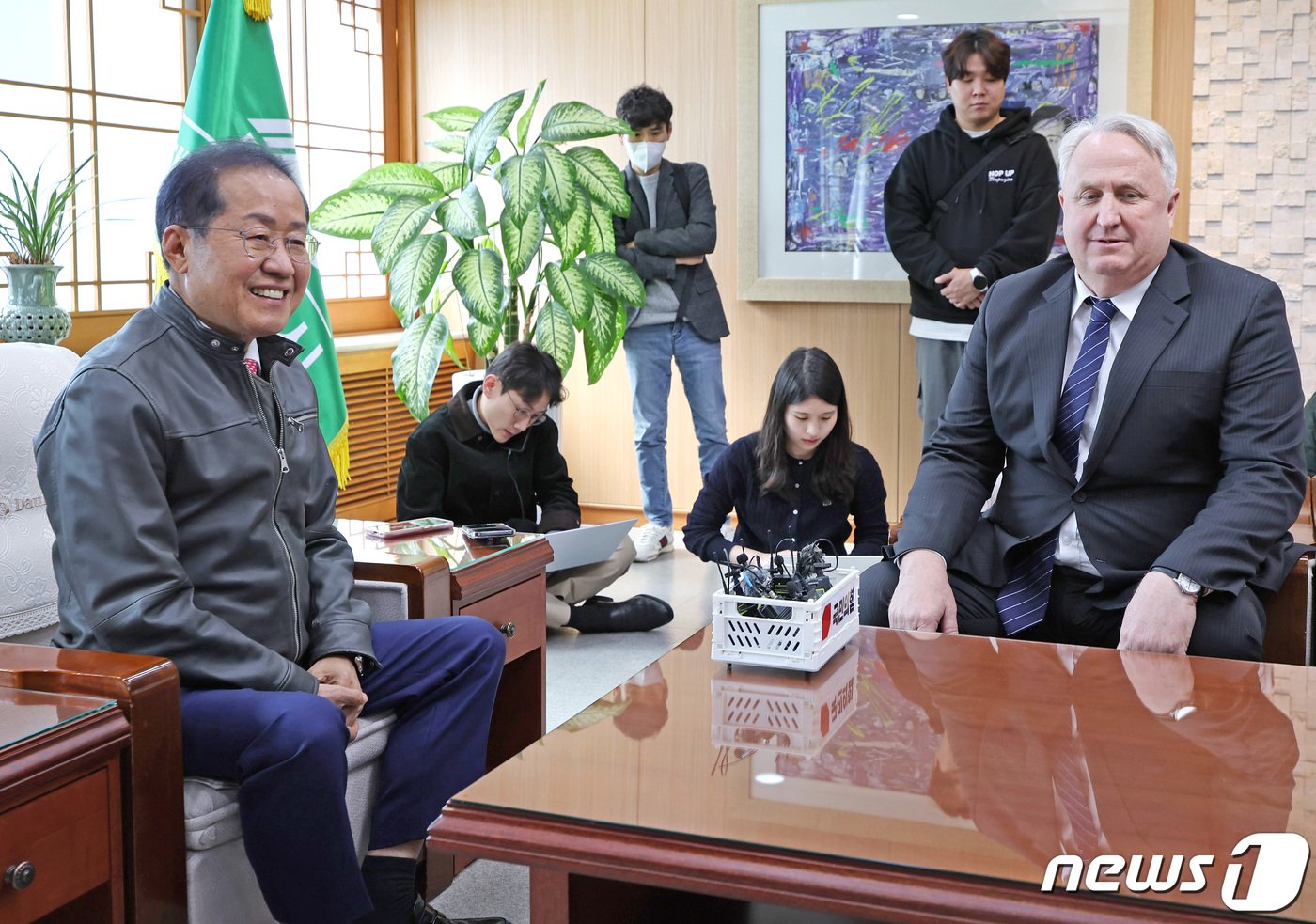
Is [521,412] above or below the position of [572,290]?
below

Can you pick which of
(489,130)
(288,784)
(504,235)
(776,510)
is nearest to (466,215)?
(504,235)

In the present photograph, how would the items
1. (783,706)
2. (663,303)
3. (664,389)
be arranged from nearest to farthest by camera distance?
(783,706) → (663,303) → (664,389)

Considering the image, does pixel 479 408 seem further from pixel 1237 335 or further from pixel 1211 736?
pixel 1211 736

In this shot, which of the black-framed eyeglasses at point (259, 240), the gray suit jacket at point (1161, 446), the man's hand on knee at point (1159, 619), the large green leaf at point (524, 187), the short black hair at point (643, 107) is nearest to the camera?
the black-framed eyeglasses at point (259, 240)

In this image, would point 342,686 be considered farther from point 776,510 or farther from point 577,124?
point 577,124

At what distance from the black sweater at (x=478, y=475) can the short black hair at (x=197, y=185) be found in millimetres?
1496

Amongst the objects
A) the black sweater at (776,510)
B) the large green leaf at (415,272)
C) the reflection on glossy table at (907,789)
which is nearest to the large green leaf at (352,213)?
the large green leaf at (415,272)

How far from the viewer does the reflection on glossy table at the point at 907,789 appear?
1232 mm

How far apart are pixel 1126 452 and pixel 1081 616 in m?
0.29

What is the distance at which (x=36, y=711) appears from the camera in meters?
1.54

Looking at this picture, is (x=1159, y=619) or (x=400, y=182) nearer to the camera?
(x=1159, y=619)

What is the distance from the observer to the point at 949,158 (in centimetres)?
451

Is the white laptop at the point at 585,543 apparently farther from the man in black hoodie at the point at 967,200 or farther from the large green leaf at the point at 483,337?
the man in black hoodie at the point at 967,200

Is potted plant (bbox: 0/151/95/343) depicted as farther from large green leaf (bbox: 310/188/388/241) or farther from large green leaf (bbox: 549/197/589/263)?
large green leaf (bbox: 549/197/589/263)
